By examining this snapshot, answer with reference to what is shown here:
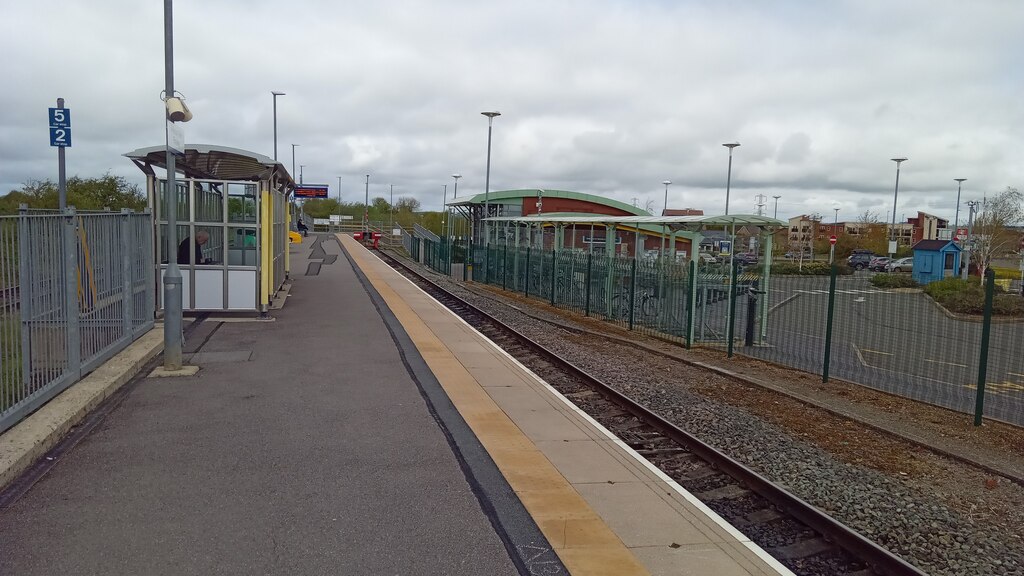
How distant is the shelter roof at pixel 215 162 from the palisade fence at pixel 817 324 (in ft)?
27.0

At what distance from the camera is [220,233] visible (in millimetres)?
14727

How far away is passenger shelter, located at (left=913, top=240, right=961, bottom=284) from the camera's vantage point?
35.5 metres

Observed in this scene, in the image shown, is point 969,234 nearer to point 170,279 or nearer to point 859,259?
point 859,259

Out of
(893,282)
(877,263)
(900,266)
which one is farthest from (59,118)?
(877,263)

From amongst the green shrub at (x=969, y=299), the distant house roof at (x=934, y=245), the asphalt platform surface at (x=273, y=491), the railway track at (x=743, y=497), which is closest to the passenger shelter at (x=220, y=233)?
the asphalt platform surface at (x=273, y=491)

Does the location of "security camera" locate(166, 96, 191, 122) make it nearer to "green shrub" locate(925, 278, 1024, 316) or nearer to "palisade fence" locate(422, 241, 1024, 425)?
"palisade fence" locate(422, 241, 1024, 425)

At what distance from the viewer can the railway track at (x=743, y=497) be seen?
4.89 meters

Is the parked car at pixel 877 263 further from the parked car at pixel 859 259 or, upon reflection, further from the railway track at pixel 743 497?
the railway track at pixel 743 497

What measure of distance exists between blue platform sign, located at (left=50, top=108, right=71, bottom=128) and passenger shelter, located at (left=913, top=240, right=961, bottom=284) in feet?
114

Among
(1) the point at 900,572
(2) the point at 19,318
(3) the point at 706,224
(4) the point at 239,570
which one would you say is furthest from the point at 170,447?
(3) the point at 706,224

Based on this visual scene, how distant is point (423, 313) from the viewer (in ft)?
56.6

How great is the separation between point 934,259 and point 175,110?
36.1m

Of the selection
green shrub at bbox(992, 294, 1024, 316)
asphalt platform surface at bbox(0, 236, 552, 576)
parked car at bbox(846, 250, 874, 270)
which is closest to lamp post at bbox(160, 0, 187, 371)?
asphalt platform surface at bbox(0, 236, 552, 576)

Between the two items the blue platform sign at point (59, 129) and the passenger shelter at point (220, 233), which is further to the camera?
the passenger shelter at point (220, 233)
